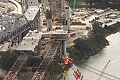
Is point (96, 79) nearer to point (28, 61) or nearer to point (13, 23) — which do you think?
point (28, 61)

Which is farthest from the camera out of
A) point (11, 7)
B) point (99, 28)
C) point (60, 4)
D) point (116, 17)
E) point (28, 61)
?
point (11, 7)

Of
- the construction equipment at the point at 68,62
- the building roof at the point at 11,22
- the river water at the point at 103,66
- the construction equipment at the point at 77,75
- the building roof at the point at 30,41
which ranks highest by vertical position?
the building roof at the point at 11,22

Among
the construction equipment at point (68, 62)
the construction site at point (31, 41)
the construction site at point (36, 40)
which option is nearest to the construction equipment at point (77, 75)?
the construction site at point (36, 40)

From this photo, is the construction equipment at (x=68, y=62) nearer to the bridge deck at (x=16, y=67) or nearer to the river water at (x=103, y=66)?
the river water at (x=103, y=66)

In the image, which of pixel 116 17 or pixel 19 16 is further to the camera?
pixel 116 17

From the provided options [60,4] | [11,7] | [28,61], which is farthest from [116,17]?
[28,61]

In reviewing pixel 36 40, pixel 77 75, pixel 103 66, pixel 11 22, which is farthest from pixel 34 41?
pixel 103 66

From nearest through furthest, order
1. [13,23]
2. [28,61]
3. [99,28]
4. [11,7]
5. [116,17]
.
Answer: [28,61] < [13,23] < [99,28] < [116,17] < [11,7]

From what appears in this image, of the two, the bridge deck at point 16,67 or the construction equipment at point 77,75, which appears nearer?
the bridge deck at point 16,67
